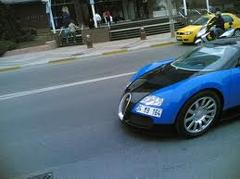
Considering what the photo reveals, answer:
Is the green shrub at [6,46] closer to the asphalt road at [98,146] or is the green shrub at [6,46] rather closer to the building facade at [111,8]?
the building facade at [111,8]

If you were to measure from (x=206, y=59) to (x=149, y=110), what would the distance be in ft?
4.90

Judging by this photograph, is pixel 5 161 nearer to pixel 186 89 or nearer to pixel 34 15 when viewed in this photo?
pixel 186 89

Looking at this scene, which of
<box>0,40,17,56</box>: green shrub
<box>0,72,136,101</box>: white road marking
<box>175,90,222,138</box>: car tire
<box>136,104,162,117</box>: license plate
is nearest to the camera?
<box>136,104,162,117</box>: license plate

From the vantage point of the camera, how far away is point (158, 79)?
5.86 m

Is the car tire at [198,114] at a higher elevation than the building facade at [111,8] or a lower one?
lower

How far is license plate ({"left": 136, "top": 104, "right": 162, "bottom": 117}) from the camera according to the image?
520cm

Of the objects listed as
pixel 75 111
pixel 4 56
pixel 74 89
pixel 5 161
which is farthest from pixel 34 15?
pixel 5 161

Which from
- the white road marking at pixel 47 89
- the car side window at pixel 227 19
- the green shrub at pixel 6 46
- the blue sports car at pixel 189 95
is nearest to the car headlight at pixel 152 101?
the blue sports car at pixel 189 95

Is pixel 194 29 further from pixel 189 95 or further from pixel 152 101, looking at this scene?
pixel 152 101

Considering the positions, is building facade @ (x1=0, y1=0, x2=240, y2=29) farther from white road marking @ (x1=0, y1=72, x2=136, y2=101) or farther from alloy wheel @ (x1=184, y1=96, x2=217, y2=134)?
alloy wheel @ (x1=184, y1=96, x2=217, y2=134)

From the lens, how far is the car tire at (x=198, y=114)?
5301 mm

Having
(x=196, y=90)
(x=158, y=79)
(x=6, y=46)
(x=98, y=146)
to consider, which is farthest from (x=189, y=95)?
(x=6, y=46)

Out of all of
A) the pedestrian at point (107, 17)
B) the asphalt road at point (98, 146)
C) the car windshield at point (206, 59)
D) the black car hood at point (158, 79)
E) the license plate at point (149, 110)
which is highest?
the pedestrian at point (107, 17)

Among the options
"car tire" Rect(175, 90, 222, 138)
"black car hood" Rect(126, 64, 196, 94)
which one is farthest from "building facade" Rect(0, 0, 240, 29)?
"car tire" Rect(175, 90, 222, 138)
